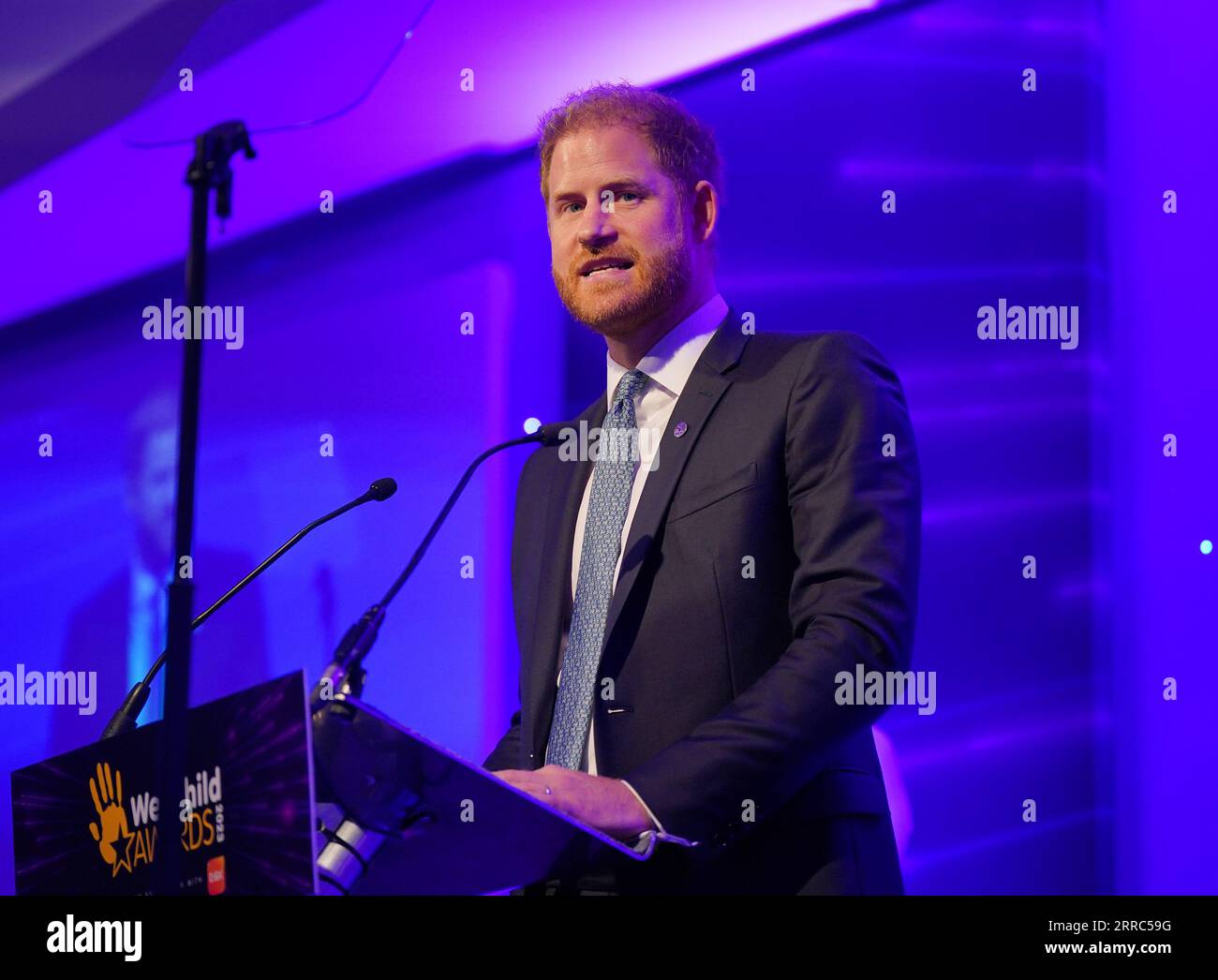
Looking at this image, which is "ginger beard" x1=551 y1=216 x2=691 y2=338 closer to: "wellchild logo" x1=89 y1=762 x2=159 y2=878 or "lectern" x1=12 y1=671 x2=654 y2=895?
"lectern" x1=12 y1=671 x2=654 y2=895

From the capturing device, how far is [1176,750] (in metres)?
3.12

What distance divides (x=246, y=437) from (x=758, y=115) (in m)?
1.51

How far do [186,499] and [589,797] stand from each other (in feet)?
1.95

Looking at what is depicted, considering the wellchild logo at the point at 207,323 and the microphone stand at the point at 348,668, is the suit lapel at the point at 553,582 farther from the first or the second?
the wellchild logo at the point at 207,323

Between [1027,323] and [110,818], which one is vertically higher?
[1027,323]

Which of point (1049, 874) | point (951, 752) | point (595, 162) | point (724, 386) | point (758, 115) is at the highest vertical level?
point (758, 115)

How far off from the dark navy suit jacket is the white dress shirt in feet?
0.15

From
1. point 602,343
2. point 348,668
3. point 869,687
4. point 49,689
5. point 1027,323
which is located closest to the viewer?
point 348,668

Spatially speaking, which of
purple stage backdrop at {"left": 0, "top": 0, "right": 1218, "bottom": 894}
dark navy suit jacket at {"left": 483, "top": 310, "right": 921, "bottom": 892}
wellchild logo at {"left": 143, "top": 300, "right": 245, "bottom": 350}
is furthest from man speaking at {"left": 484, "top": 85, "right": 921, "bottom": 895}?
wellchild logo at {"left": 143, "top": 300, "right": 245, "bottom": 350}

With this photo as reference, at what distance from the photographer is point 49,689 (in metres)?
3.46

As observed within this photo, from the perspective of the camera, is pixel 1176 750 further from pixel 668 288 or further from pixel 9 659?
pixel 9 659

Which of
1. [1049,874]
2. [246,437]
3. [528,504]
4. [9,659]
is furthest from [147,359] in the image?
[1049,874]

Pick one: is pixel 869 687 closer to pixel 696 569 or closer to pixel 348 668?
pixel 696 569
